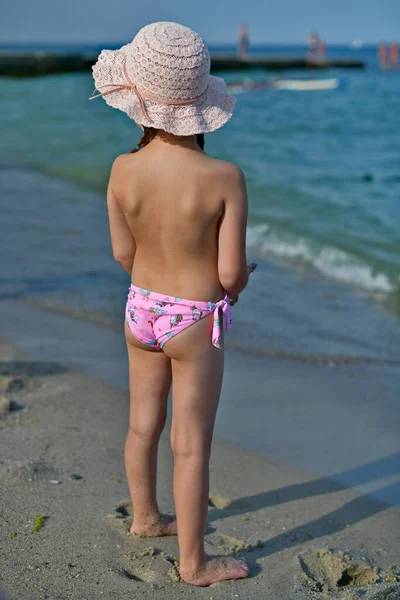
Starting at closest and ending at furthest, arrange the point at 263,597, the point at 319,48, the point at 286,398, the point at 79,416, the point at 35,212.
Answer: the point at 263,597 < the point at 79,416 < the point at 286,398 < the point at 35,212 < the point at 319,48

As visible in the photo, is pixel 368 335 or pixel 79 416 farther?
pixel 368 335

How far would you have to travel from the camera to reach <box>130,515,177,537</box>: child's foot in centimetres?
302

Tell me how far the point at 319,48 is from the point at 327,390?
5427 centimetres

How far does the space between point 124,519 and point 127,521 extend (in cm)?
2

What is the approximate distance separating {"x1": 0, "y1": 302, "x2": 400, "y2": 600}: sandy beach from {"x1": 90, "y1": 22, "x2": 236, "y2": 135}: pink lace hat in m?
1.51

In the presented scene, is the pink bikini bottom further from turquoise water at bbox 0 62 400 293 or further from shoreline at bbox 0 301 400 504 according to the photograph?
turquoise water at bbox 0 62 400 293

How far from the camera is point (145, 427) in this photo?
2.89 m

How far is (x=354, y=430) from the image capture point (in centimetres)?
424

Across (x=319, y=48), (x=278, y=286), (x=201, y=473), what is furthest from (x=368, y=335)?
(x=319, y=48)

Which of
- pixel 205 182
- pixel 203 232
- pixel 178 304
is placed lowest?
pixel 178 304

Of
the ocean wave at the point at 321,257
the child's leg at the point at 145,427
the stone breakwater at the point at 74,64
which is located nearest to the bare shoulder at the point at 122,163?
the child's leg at the point at 145,427

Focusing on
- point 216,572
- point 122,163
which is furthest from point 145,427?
point 122,163

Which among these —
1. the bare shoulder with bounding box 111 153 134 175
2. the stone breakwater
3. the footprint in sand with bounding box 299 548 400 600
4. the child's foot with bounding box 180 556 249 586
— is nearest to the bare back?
the bare shoulder with bounding box 111 153 134 175

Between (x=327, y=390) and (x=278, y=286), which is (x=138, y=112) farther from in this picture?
(x=278, y=286)
